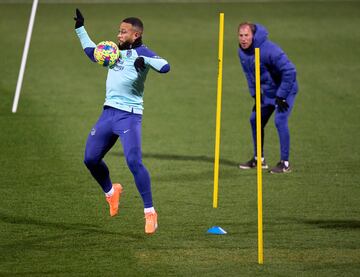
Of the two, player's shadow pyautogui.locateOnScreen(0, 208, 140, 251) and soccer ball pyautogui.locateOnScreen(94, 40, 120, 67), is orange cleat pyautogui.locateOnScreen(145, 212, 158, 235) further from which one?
soccer ball pyautogui.locateOnScreen(94, 40, 120, 67)

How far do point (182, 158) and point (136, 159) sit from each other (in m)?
4.83

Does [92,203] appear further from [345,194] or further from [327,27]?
[327,27]

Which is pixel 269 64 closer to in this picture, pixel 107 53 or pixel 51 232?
pixel 107 53

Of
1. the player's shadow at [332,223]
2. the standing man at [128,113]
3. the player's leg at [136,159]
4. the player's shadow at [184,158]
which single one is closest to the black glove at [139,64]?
the standing man at [128,113]

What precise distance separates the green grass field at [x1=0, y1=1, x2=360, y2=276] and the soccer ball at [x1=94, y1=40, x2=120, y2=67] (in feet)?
6.45

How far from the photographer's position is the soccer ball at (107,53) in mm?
11172

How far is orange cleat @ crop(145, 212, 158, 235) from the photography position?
1127 centimetres

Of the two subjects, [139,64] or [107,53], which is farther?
[107,53]

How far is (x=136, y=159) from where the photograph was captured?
A: 11.2 m

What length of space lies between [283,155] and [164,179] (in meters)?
1.84

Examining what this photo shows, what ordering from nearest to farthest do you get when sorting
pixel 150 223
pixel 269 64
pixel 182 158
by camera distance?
pixel 150 223 < pixel 269 64 < pixel 182 158

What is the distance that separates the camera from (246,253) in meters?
10.6

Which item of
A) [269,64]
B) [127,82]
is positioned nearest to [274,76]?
[269,64]

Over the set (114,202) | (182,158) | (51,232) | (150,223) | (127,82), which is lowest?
(51,232)
